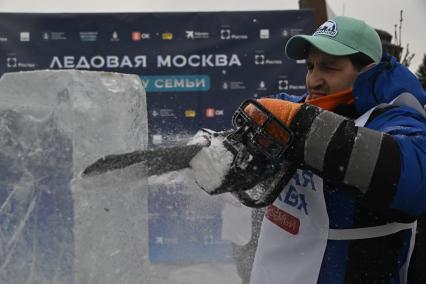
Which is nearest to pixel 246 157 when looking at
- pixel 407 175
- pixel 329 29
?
pixel 407 175

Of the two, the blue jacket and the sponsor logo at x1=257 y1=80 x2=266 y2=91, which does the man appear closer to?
the blue jacket

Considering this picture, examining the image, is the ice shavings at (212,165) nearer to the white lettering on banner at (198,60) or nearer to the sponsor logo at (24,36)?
the white lettering on banner at (198,60)

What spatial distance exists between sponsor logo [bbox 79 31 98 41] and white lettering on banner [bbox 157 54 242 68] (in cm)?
52

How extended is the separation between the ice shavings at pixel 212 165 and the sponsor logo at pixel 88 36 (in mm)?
3207

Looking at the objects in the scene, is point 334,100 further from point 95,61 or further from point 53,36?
point 53,36

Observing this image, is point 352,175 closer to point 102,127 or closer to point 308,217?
point 308,217

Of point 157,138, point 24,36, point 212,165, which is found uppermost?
point 212,165

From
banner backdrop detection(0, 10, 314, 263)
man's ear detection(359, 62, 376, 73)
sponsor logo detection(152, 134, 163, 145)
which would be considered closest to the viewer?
man's ear detection(359, 62, 376, 73)

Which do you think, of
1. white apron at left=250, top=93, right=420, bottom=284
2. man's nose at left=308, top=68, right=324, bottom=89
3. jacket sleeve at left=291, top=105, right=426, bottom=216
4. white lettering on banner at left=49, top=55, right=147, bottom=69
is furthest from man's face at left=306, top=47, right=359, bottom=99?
white lettering on banner at left=49, top=55, right=147, bottom=69

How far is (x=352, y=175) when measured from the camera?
3.20ft

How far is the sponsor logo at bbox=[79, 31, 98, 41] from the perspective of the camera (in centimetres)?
409

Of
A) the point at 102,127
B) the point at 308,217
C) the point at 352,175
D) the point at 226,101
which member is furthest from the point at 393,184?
the point at 226,101

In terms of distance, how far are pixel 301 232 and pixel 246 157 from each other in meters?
0.28

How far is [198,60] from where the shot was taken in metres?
4.12
